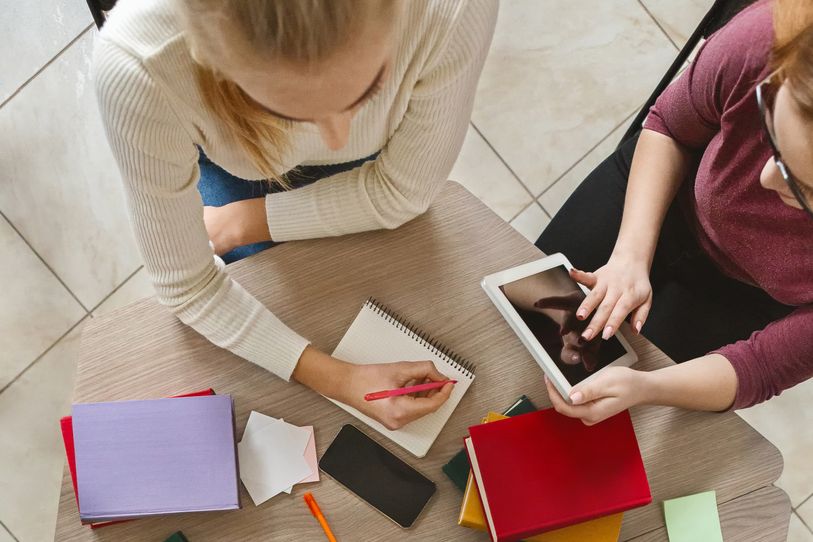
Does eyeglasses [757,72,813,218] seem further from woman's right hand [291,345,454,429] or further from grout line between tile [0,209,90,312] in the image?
grout line between tile [0,209,90,312]

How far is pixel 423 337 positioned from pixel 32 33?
1.45 meters

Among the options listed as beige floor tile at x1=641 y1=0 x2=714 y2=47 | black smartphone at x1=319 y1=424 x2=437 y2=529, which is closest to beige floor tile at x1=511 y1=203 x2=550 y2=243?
beige floor tile at x1=641 y1=0 x2=714 y2=47

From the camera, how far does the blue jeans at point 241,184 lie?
1.13 meters

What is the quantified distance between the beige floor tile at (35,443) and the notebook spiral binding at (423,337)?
3.29 feet

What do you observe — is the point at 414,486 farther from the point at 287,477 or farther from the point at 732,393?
the point at 732,393

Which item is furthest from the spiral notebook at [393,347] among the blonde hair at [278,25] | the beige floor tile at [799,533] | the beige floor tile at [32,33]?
the beige floor tile at [32,33]

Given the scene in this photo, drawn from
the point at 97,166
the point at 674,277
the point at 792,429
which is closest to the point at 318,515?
the point at 674,277

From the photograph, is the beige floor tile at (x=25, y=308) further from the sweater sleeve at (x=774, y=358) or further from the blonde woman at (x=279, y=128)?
the sweater sleeve at (x=774, y=358)

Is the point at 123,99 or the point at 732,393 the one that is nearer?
the point at 123,99

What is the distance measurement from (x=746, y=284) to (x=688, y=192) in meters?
→ 0.19

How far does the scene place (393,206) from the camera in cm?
96

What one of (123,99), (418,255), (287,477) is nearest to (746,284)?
(418,255)

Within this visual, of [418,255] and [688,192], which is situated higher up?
[418,255]

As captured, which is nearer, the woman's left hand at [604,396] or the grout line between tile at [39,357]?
the woman's left hand at [604,396]
